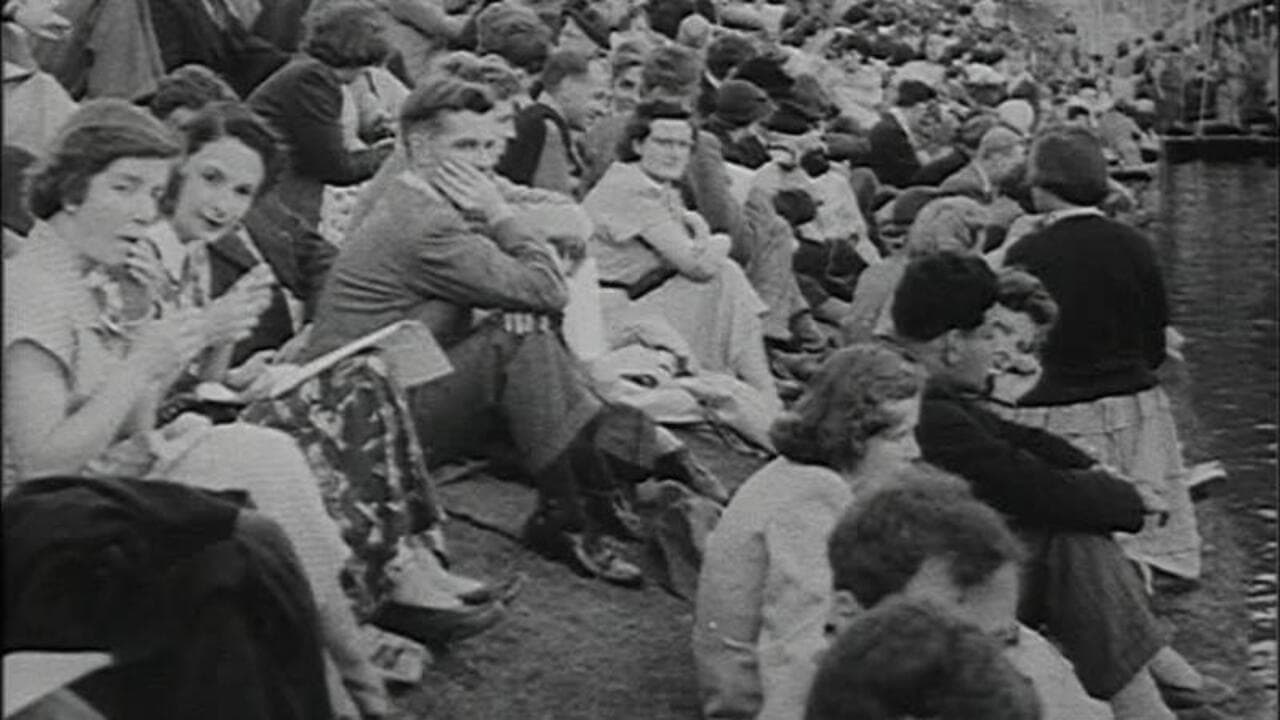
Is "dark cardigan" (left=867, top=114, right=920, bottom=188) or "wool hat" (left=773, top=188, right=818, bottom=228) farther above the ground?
"wool hat" (left=773, top=188, right=818, bottom=228)

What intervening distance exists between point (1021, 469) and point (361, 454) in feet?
5.18

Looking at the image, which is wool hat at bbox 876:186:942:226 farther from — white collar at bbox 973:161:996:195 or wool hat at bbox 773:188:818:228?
wool hat at bbox 773:188:818:228

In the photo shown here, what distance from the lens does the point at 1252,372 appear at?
14406 mm

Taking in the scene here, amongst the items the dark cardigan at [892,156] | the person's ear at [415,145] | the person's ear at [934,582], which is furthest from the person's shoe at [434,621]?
the dark cardigan at [892,156]

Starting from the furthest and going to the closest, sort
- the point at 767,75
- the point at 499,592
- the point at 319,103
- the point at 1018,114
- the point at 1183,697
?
the point at 1018,114 < the point at 767,75 < the point at 319,103 < the point at 1183,697 < the point at 499,592

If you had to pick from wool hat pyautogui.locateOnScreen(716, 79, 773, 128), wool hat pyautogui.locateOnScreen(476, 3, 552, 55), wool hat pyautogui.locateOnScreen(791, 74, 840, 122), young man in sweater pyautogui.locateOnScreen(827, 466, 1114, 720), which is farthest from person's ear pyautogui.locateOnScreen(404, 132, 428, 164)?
wool hat pyautogui.locateOnScreen(791, 74, 840, 122)

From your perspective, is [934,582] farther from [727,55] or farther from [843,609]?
[727,55]

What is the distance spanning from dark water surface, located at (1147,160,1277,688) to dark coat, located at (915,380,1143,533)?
4.47 feet

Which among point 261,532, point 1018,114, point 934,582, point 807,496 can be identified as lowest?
point 1018,114

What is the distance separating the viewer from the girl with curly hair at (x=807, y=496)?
20.2 ft

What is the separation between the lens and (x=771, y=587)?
249 inches

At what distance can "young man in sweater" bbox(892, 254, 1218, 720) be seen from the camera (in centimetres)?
685

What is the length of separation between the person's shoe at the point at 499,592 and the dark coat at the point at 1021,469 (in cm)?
109

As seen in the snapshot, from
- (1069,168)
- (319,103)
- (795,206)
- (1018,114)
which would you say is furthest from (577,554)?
(1018,114)
